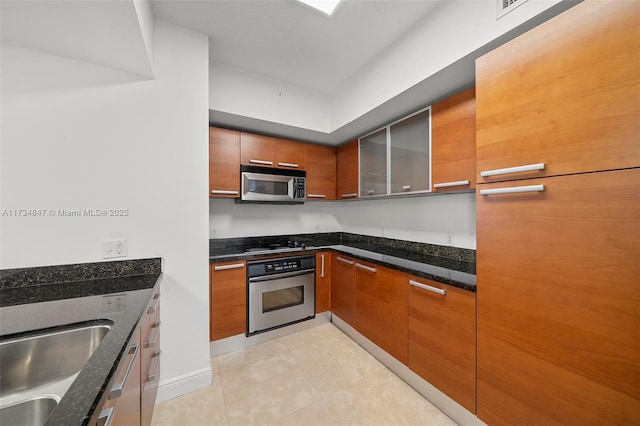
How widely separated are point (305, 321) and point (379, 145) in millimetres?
2027

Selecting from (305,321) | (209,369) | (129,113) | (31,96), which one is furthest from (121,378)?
(305,321)

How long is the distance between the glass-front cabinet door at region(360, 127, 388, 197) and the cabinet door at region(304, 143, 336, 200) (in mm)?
466

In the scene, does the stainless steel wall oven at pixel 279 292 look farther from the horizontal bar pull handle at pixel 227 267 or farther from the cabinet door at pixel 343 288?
the cabinet door at pixel 343 288

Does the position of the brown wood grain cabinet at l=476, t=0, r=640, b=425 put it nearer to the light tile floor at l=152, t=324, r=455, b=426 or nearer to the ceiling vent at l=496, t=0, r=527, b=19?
the ceiling vent at l=496, t=0, r=527, b=19

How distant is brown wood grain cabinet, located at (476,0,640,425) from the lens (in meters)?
0.84

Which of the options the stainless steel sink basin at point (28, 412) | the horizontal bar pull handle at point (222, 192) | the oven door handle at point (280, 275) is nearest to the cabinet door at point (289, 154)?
the horizontal bar pull handle at point (222, 192)

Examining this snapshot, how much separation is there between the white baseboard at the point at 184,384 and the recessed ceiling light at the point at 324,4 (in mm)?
2606

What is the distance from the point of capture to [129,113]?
4.77ft

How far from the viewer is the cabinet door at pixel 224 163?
87.3 inches

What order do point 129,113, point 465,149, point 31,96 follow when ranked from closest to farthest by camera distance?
1. point 31,96
2. point 129,113
3. point 465,149

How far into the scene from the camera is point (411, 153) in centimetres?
206

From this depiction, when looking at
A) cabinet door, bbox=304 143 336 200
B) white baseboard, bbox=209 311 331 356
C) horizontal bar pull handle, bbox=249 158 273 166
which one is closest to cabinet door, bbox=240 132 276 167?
horizontal bar pull handle, bbox=249 158 273 166

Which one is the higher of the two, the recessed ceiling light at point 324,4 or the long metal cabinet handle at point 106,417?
the recessed ceiling light at point 324,4

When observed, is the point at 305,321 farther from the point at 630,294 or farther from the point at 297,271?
the point at 630,294
